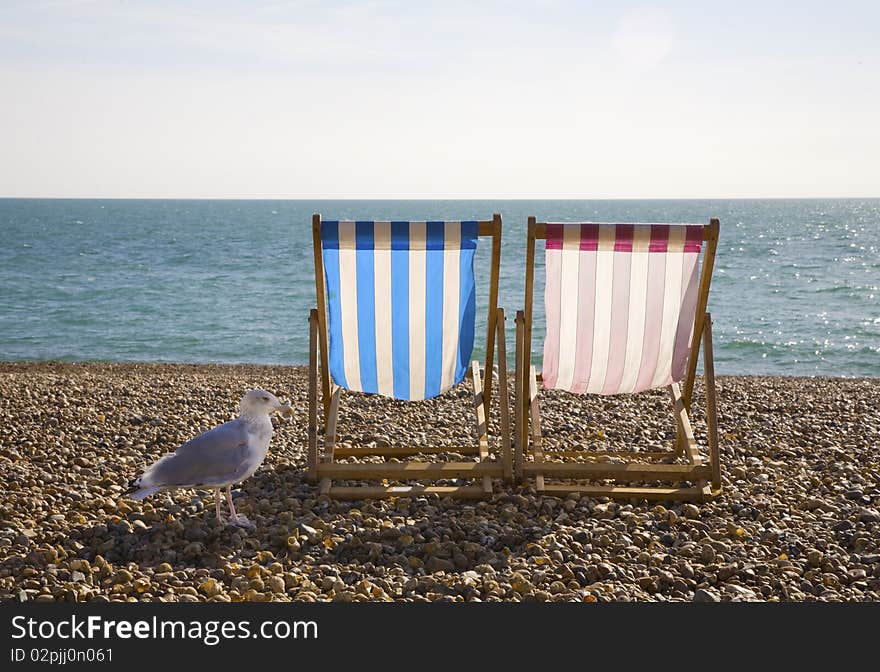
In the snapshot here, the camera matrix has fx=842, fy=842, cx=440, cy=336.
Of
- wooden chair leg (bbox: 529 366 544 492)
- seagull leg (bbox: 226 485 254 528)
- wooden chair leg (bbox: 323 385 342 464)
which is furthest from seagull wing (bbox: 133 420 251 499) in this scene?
wooden chair leg (bbox: 529 366 544 492)

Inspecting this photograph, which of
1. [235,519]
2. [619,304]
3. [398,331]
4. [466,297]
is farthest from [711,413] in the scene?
[235,519]

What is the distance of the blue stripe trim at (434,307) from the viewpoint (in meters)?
3.96

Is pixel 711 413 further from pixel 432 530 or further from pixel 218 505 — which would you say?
pixel 218 505

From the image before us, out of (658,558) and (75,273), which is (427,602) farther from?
(75,273)

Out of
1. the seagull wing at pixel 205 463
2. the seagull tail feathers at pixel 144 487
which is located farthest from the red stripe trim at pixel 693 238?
the seagull tail feathers at pixel 144 487

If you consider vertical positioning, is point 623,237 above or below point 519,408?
above

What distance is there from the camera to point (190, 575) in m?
3.01

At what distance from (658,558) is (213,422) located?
10.4 ft

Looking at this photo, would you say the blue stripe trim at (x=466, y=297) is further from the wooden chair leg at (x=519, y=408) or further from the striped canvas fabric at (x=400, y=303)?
the wooden chair leg at (x=519, y=408)

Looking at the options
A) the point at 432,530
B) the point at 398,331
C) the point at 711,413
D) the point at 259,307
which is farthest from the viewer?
the point at 259,307

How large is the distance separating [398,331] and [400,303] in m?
0.15

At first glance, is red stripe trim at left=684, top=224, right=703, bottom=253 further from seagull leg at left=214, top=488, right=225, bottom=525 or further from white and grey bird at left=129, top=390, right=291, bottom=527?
seagull leg at left=214, top=488, right=225, bottom=525

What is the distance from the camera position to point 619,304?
161 inches

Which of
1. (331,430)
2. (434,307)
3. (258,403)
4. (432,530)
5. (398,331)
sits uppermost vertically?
(434,307)
